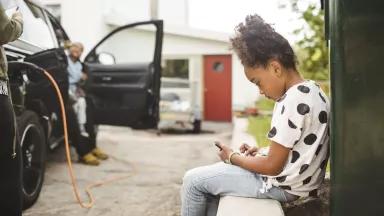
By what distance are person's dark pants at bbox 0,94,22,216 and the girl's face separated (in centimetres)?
132

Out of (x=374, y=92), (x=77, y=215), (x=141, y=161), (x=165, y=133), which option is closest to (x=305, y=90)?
(x=374, y=92)

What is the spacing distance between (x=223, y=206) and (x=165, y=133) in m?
10.3

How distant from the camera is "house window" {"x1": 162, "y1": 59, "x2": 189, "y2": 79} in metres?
16.8

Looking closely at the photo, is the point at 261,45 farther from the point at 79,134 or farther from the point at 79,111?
the point at 79,111

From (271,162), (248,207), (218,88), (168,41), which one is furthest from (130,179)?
(218,88)

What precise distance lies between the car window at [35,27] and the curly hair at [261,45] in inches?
109

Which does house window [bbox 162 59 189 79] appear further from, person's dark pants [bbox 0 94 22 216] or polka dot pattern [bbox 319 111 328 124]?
polka dot pattern [bbox 319 111 328 124]

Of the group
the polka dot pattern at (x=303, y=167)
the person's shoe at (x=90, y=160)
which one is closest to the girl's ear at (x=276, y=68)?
the polka dot pattern at (x=303, y=167)

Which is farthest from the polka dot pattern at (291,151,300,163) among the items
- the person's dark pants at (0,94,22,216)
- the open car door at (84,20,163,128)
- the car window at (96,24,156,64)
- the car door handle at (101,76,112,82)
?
the car window at (96,24,156,64)

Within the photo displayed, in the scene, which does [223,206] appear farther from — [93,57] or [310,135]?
[93,57]

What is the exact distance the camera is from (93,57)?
23.9 feet

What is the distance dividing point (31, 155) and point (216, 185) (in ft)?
7.99

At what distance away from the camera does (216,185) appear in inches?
97.3

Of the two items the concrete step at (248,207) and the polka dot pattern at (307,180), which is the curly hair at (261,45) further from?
the concrete step at (248,207)
